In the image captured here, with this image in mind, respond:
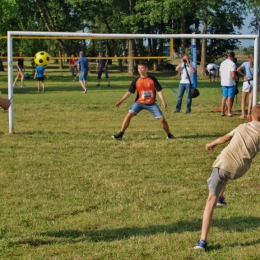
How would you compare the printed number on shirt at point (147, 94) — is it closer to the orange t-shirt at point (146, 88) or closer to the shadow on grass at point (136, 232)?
the orange t-shirt at point (146, 88)

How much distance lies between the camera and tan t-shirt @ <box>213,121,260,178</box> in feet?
17.9

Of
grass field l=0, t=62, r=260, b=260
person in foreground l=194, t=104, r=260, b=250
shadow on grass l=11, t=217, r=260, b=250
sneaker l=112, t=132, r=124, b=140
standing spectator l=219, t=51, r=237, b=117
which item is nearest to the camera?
person in foreground l=194, t=104, r=260, b=250

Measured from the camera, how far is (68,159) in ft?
33.6

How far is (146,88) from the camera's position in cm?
1185

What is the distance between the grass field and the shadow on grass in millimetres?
11

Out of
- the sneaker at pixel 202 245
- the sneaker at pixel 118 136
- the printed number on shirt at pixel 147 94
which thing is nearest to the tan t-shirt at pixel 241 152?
the sneaker at pixel 202 245

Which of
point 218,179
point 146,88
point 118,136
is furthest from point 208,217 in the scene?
point 118,136

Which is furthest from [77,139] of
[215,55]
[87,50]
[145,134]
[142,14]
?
[87,50]

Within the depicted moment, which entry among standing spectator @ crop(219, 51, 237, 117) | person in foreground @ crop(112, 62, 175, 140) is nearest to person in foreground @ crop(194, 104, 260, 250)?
person in foreground @ crop(112, 62, 175, 140)

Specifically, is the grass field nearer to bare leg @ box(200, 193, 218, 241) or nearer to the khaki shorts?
bare leg @ box(200, 193, 218, 241)

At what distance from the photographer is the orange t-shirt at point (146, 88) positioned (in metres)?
11.8

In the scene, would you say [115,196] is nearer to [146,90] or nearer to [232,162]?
[232,162]

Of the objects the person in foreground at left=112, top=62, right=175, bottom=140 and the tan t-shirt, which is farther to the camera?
the person in foreground at left=112, top=62, right=175, bottom=140

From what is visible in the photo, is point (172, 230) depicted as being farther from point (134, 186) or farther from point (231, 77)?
point (231, 77)
